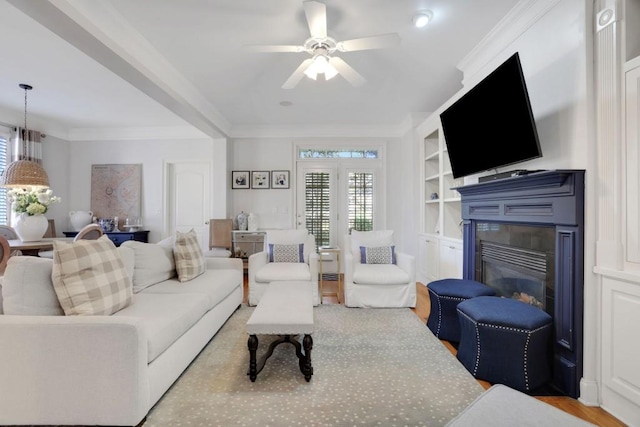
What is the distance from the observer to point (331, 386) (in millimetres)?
1911

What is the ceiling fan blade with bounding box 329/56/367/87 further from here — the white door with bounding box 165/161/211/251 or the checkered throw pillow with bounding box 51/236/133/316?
the white door with bounding box 165/161/211/251

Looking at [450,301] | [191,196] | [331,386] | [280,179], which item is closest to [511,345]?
[450,301]

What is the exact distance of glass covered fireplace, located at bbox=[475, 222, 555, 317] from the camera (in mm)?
2082

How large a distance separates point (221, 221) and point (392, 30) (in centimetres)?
387

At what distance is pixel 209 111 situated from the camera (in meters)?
4.34

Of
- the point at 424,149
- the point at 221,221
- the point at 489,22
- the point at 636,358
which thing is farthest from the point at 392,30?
the point at 221,221

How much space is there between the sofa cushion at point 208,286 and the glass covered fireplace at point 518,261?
2.52m

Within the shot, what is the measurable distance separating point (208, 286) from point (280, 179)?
3066 mm

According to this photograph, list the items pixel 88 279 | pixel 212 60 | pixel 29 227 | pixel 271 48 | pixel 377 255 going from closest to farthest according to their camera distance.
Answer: pixel 88 279 < pixel 271 48 < pixel 212 60 < pixel 29 227 < pixel 377 255

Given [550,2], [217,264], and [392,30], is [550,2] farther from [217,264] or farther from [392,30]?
[217,264]

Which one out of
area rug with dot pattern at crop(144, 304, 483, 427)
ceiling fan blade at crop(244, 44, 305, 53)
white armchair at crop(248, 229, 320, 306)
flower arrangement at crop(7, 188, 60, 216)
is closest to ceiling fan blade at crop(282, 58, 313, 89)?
ceiling fan blade at crop(244, 44, 305, 53)

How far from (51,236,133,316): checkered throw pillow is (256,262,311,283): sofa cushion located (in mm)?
1560

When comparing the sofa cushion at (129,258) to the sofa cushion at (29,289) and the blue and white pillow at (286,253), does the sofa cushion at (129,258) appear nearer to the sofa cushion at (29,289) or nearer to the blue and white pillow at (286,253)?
the sofa cushion at (29,289)

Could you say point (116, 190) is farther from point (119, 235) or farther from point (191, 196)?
point (191, 196)
